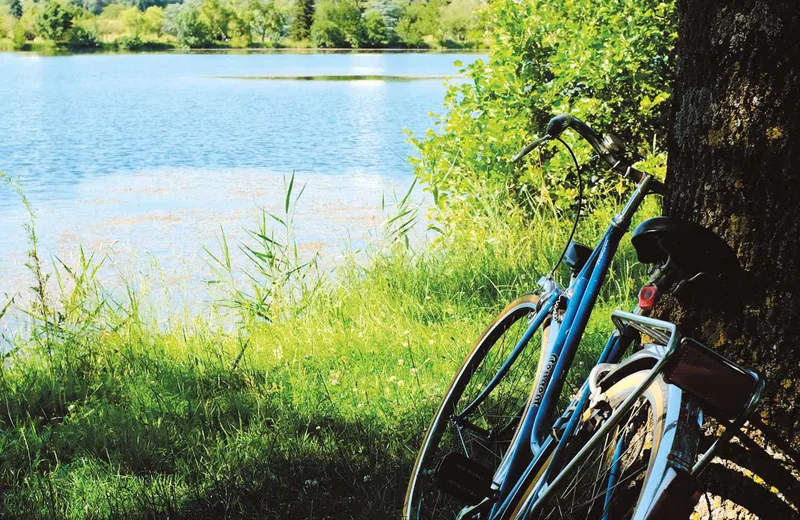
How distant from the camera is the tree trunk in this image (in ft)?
6.59

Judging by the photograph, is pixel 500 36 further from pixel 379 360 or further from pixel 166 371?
pixel 166 371

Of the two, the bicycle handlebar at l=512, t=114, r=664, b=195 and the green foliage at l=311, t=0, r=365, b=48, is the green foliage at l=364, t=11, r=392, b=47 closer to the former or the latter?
the green foliage at l=311, t=0, r=365, b=48

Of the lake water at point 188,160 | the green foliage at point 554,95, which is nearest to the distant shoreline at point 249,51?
the lake water at point 188,160

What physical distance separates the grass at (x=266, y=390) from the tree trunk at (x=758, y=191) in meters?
1.37

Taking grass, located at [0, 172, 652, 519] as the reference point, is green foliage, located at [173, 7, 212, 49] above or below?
above

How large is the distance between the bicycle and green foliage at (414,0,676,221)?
13.4ft

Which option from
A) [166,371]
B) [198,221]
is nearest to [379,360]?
[166,371]

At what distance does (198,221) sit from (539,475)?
853 centimetres

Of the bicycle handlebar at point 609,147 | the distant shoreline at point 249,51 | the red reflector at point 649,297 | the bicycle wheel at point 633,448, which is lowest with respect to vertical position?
the bicycle wheel at point 633,448

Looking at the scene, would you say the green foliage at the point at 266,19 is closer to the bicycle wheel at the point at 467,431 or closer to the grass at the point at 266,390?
the grass at the point at 266,390

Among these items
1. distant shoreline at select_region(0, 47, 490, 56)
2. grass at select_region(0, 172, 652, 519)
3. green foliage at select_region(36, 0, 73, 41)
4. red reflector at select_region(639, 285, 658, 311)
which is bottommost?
grass at select_region(0, 172, 652, 519)

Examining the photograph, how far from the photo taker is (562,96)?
261 inches

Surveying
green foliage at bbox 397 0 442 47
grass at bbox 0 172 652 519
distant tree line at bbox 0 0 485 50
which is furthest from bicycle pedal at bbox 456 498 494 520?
green foliage at bbox 397 0 442 47

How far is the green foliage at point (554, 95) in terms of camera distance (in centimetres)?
655
